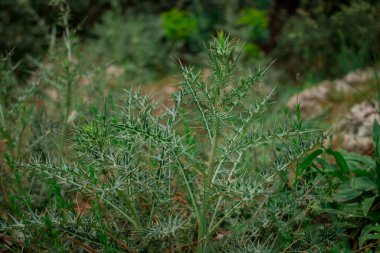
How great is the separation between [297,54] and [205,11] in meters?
1.40

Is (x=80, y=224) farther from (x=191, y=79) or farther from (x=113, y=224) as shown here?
(x=191, y=79)

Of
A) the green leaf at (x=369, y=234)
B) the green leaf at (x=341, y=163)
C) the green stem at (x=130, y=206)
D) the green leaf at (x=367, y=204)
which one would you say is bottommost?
the green stem at (x=130, y=206)

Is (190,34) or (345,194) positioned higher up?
(190,34)

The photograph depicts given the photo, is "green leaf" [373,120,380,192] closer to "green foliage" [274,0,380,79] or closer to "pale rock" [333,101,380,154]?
"pale rock" [333,101,380,154]

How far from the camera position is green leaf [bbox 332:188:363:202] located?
1699 millimetres

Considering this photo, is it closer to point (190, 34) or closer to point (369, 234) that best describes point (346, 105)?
point (369, 234)

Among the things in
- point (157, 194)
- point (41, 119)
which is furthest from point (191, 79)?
point (41, 119)

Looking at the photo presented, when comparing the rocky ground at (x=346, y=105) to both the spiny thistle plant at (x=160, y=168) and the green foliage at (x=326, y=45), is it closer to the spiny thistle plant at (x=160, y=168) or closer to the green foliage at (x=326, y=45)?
the green foliage at (x=326, y=45)

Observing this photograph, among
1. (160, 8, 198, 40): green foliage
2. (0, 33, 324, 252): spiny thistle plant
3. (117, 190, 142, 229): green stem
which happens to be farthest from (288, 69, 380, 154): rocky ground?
(160, 8, 198, 40): green foliage

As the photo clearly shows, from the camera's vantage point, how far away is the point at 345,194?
1.73 metres

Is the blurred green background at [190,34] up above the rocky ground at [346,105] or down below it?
above

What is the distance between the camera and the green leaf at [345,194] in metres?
1.70

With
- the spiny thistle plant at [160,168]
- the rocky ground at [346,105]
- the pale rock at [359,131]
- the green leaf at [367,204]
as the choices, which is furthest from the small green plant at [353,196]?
the rocky ground at [346,105]

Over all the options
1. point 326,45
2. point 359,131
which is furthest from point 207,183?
point 326,45
